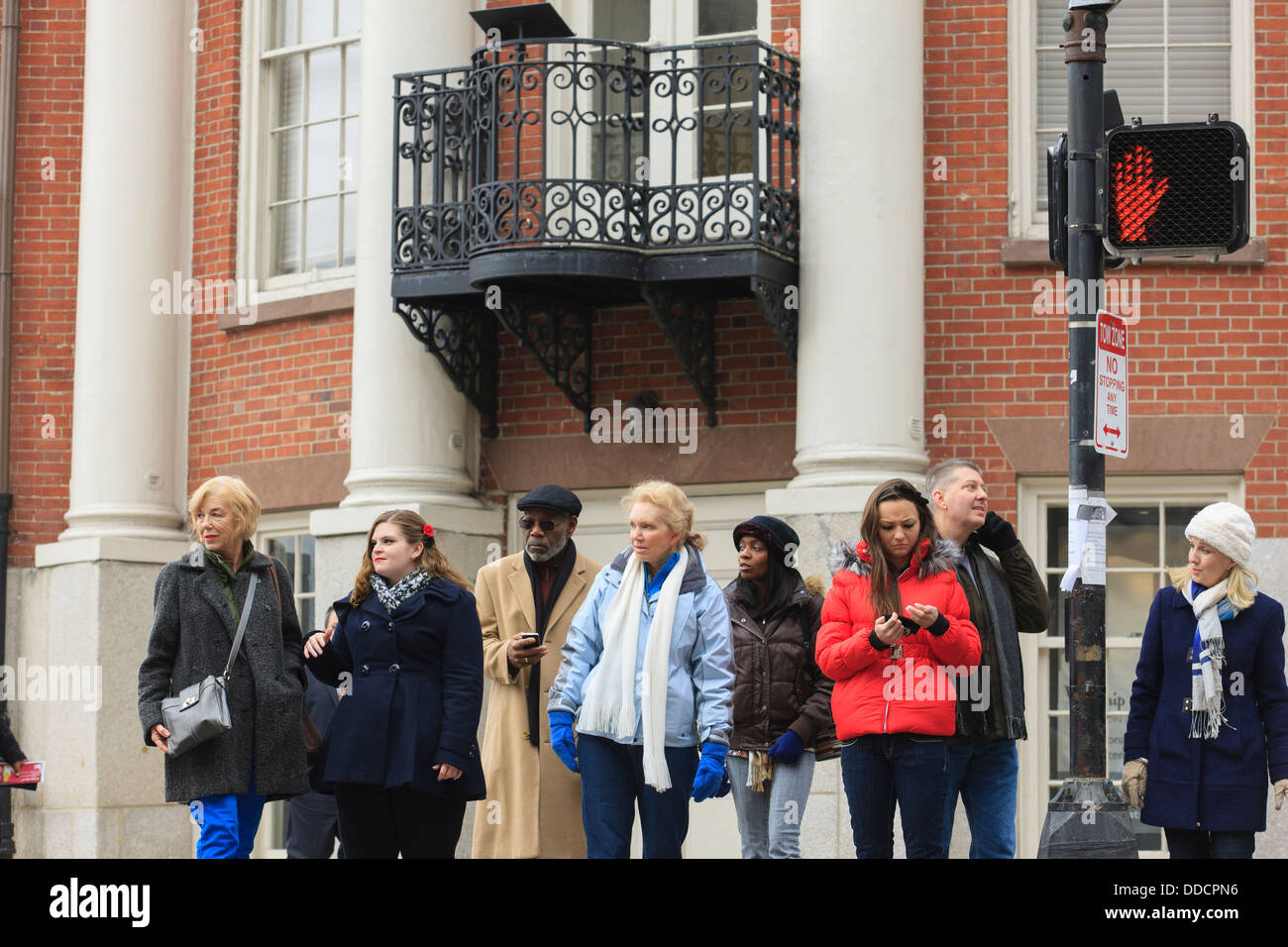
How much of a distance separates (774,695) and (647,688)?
43.8 inches

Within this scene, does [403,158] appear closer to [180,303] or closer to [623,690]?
[180,303]

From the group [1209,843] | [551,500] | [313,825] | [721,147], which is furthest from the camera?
[721,147]

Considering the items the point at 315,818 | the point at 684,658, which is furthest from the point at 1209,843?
the point at 315,818

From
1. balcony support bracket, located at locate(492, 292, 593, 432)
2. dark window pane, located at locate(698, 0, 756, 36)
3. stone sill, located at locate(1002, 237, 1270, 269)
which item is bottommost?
balcony support bracket, located at locate(492, 292, 593, 432)

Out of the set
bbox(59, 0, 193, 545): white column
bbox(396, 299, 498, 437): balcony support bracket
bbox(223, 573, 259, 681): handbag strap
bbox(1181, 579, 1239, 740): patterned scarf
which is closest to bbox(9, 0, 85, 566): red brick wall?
bbox(59, 0, 193, 545): white column

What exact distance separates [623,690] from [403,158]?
19.1 feet

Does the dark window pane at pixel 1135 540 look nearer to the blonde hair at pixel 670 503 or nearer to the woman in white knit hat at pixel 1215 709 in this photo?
the woman in white knit hat at pixel 1215 709

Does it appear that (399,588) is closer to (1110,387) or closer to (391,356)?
(1110,387)

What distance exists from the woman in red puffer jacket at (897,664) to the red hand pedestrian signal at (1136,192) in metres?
1.36

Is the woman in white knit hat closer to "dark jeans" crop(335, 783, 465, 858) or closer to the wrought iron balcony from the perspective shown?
"dark jeans" crop(335, 783, 465, 858)

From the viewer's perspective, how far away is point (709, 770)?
763 centimetres

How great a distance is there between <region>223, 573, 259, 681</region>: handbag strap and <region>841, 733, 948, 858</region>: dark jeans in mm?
2363

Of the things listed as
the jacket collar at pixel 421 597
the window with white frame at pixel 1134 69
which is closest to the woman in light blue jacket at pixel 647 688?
the jacket collar at pixel 421 597

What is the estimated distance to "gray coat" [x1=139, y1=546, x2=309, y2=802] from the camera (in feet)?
25.0
